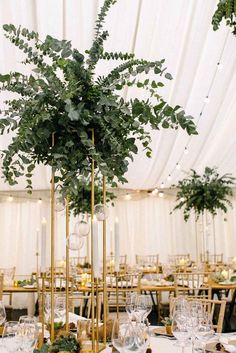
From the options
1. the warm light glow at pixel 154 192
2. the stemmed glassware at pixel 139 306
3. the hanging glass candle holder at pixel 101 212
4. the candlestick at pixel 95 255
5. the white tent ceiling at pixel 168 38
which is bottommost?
the stemmed glassware at pixel 139 306

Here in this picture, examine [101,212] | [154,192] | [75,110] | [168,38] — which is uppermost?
[168,38]

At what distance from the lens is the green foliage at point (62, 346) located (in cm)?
191

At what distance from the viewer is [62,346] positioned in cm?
193

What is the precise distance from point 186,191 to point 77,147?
25.2 ft

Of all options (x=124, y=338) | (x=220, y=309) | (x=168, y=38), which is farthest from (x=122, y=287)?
(x=124, y=338)

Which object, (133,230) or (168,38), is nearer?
(168,38)

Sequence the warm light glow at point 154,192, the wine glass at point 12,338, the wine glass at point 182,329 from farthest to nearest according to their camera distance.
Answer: the warm light glow at point 154,192 < the wine glass at point 182,329 < the wine glass at point 12,338

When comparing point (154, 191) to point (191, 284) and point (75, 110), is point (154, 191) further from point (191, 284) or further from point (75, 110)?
point (75, 110)

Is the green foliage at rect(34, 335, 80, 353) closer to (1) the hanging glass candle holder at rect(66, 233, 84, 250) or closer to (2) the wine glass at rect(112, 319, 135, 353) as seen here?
(2) the wine glass at rect(112, 319, 135, 353)

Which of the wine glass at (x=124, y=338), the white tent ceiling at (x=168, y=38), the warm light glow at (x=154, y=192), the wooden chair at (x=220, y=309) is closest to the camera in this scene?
the wine glass at (x=124, y=338)

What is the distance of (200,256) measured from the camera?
12.1 m

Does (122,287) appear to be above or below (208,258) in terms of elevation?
below

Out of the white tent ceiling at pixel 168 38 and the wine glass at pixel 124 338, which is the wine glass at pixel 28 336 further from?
the white tent ceiling at pixel 168 38

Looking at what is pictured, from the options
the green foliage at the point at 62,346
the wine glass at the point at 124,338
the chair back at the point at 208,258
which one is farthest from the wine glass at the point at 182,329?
Result: the chair back at the point at 208,258
